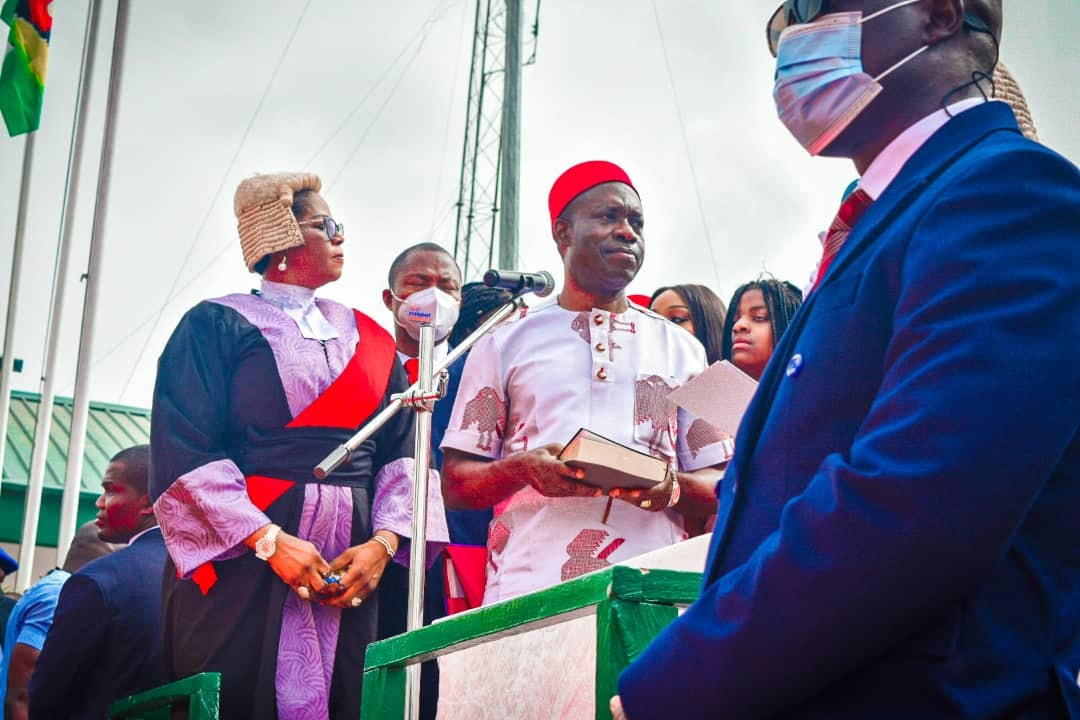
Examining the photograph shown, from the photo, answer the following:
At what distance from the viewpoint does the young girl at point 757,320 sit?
5098mm

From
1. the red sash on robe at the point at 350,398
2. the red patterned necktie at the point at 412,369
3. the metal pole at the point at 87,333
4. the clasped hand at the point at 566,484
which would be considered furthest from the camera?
the metal pole at the point at 87,333

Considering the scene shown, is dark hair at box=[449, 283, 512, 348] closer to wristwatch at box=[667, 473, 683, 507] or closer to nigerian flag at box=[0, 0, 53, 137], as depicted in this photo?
wristwatch at box=[667, 473, 683, 507]

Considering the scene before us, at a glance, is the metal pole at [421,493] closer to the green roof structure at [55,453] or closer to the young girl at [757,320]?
the young girl at [757,320]

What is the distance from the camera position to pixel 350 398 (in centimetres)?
442

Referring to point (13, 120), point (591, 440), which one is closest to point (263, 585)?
point (591, 440)

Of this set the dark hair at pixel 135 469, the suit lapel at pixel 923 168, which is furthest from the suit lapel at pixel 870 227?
the dark hair at pixel 135 469

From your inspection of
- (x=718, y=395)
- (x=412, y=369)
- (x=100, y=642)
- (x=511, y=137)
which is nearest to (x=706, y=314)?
(x=412, y=369)

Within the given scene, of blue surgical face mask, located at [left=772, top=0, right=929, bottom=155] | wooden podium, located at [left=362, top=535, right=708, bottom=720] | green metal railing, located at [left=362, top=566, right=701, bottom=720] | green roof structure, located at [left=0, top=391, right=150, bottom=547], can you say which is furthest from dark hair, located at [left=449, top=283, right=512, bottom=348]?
green roof structure, located at [left=0, top=391, right=150, bottom=547]

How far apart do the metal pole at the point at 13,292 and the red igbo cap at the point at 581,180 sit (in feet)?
22.5

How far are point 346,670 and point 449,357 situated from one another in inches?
41.2

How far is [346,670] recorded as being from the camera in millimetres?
4102

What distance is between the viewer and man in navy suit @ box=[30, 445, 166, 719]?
507cm

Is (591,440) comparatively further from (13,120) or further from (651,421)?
(13,120)

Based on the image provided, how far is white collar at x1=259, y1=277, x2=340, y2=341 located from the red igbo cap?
888 millimetres
